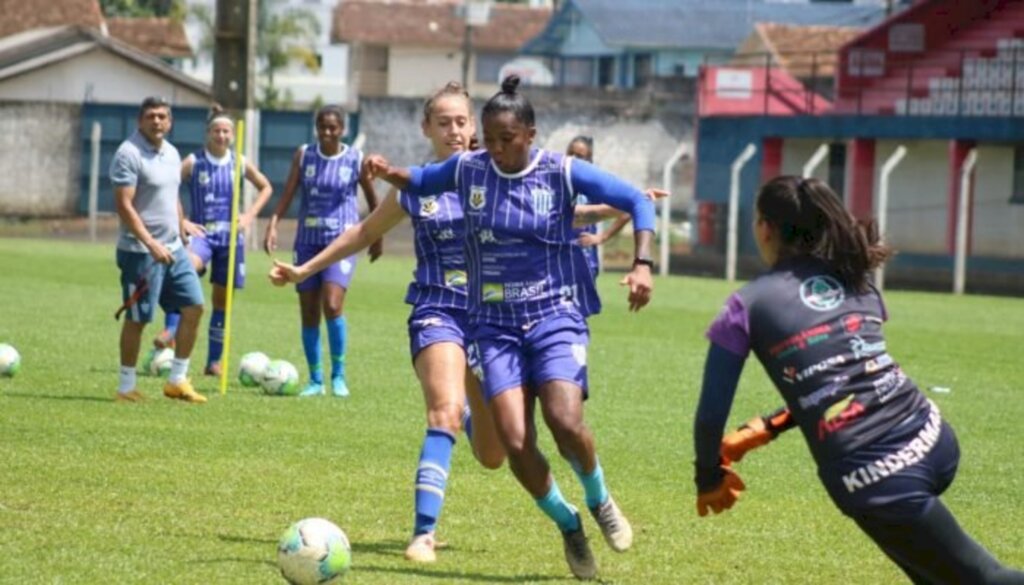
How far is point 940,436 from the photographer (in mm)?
6285

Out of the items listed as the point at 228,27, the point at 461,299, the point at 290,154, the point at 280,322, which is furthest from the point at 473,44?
the point at 461,299

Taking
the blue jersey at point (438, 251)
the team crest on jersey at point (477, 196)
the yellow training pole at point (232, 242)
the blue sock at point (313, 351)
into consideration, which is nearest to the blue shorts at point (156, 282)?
the yellow training pole at point (232, 242)

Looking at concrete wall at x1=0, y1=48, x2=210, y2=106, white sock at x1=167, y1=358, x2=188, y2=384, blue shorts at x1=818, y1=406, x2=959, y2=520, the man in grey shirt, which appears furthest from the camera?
concrete wall at x1=0, y1=48, x2=210, y2=106

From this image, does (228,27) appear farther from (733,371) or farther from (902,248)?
(733,371)

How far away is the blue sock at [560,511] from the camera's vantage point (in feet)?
27.5

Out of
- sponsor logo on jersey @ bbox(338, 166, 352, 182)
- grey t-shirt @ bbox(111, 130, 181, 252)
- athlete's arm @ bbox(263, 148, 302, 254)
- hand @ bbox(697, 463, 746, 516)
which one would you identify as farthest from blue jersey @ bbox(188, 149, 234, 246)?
hand @ bbox(697, 463, 746, 516)

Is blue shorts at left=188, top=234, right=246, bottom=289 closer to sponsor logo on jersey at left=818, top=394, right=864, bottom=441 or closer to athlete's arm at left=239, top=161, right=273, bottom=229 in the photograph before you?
athlete's arm at left=239, top=161, right=273, bottom=229

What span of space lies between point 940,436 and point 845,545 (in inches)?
131

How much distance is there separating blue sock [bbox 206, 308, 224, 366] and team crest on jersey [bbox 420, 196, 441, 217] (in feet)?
24.8

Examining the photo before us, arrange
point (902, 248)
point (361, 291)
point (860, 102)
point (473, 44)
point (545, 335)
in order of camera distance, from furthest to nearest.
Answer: point (473, 44) → point (860, 102) → point (902, 248) → point (361, 291) → point (545, 335)

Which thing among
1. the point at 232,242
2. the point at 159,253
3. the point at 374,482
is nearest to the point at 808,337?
the point at 374,482

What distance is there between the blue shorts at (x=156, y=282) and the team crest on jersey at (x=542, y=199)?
6300 millimetres

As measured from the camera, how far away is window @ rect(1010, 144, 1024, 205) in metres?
Result: 38.5

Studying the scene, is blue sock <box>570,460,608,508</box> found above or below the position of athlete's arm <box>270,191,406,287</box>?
below
